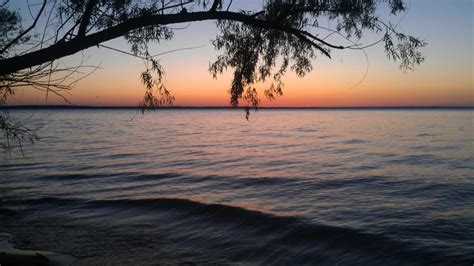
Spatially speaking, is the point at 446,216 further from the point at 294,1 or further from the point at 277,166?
the point at 277,166

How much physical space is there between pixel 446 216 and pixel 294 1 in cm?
810

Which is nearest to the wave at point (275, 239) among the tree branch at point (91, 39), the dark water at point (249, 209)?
the dark water at point (249, 209)

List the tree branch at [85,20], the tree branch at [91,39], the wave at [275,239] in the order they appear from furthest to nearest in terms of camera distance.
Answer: the wave at [275,239] → the tree branch at [85,20] → the tree branch at [91,39]

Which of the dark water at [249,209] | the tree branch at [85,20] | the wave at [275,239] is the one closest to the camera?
the tree branch at [85,20]

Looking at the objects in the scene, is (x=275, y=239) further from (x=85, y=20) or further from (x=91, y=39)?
(x=85, y=20)

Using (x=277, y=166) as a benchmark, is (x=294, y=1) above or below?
above

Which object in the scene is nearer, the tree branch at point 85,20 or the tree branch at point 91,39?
the tree branch at point 91,39

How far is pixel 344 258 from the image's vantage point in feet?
27.2

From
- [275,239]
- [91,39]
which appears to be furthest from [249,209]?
[91,39]

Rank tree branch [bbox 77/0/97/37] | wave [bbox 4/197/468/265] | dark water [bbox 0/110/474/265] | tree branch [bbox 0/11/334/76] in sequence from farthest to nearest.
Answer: dark water [bbox 0/110/474/265] < wave [bbox 4/197/468/265] < tree branch [bbox 77/0/97/37] < tree branch [bbox 0/11/334/76]

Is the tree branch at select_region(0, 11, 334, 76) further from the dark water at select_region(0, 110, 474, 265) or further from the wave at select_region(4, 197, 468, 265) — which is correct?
the wave at select_region(4, 197, 468, 265)

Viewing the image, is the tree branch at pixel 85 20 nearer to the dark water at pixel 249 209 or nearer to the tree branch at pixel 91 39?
the tree branch at pixel 91 39

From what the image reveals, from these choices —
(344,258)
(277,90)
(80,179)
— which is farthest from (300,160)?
(277,90)

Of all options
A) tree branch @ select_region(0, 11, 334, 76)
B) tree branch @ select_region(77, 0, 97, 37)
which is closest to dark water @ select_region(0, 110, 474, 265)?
tree branch @ select_region(0, 11, 334, 76)
